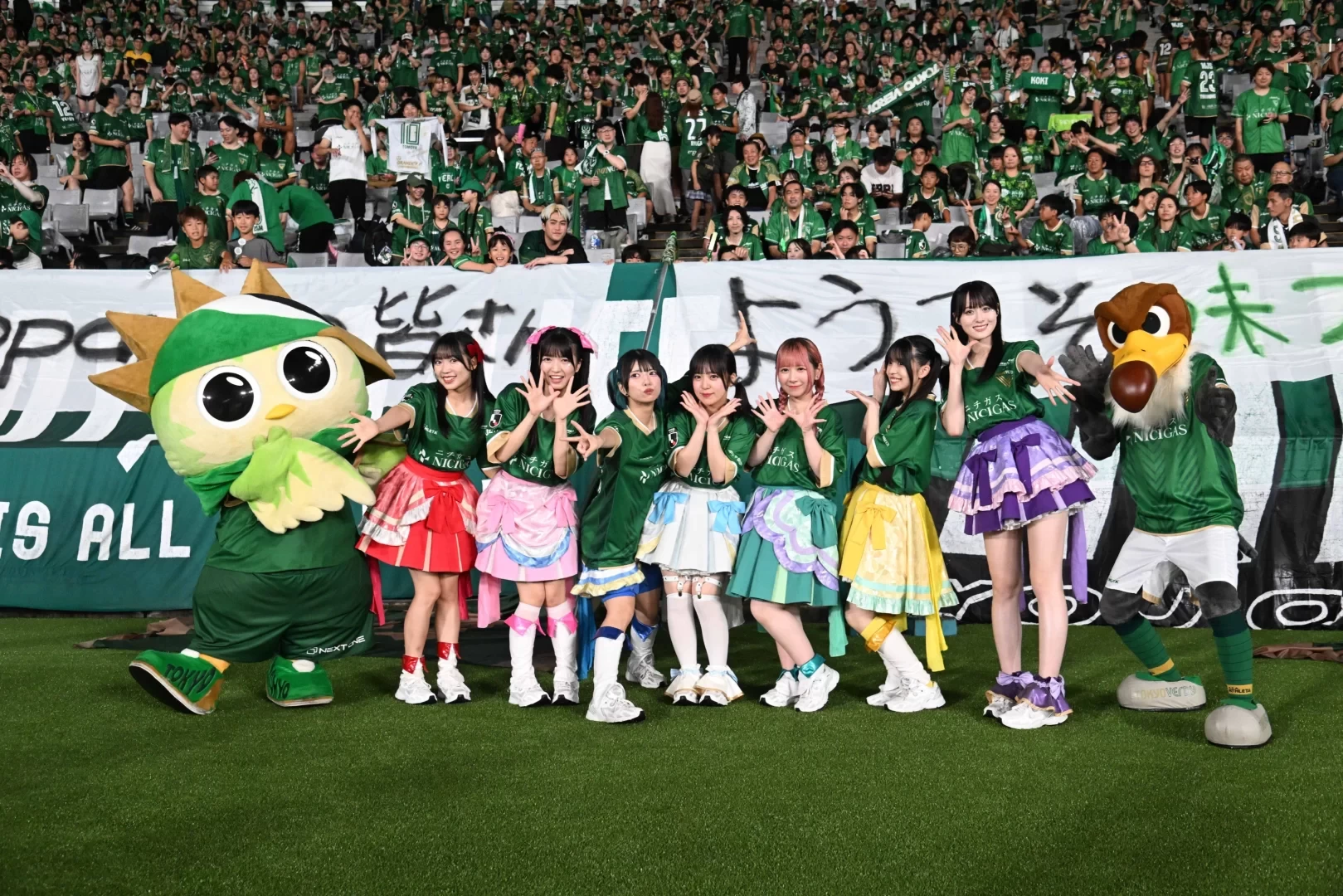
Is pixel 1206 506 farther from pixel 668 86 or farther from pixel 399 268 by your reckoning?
pixel 668 86

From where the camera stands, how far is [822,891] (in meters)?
2.86

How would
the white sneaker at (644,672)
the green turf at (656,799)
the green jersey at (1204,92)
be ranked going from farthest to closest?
the green jersey at (1204,92), the white sneaker at (644,672), the green turf at (656,799)

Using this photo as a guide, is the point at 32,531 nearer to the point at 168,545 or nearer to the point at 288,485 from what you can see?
the point at 168,545

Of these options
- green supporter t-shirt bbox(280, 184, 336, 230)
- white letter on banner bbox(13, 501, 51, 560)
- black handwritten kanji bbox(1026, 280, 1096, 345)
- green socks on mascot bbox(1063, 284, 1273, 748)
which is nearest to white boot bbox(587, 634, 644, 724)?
green socks on mascot bbox(1063, 284, 1273, 748)

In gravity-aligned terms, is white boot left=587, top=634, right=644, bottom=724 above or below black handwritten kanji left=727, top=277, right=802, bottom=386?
Answer: below

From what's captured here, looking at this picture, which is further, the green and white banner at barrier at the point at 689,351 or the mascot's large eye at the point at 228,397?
the green and white banner at barrier at the point at 689,351

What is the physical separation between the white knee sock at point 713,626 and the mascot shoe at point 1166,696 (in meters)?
1.50

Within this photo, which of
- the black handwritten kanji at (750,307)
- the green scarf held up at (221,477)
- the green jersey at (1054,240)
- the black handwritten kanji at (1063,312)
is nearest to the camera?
the green scarf held up at (221,477)

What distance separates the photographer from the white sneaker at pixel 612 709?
4.59m

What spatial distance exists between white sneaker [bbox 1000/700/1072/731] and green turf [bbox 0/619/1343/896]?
6cm

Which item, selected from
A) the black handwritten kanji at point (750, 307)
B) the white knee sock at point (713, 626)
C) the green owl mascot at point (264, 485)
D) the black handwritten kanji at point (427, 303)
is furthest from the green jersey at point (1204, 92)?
the green owl mascot at point (264, 485)

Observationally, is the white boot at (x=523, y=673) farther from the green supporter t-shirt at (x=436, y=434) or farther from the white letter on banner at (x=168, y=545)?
the white letter on banner at (x=168, y=545)

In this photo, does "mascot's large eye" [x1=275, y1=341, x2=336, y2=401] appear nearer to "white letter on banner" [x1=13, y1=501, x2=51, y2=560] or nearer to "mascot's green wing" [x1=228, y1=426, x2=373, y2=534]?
"mascot's green wing" [x1=228, y1=426, x2=373, y2=534]

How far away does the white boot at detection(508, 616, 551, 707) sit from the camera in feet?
16.1
